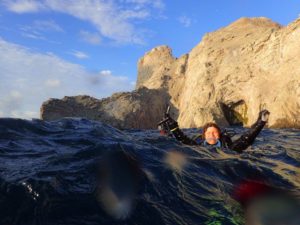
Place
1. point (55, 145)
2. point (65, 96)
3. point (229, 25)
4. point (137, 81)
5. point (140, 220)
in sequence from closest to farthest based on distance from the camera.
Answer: point (140, 220)
point (55, 145)
point (65, 96)
point (229, 25)
point (137, 81)

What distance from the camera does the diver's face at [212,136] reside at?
25.7ft

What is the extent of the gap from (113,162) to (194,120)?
85.1ft

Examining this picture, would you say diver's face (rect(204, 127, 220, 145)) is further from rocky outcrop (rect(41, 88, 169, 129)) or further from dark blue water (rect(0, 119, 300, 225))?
rocky outcrop (rect(41, 88, 169, 129))


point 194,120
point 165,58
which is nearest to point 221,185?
point 194,120

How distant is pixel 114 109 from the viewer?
36.7m

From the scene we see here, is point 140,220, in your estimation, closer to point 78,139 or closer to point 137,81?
point 78,139

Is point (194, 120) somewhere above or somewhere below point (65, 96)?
below

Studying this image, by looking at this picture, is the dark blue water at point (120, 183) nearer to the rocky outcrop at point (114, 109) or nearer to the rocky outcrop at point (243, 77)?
the rocky outcrop at point (243, 77)

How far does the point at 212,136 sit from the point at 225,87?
82.0 ft

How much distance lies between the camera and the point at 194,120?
3038cm

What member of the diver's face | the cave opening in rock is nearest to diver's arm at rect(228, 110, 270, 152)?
the diver's face

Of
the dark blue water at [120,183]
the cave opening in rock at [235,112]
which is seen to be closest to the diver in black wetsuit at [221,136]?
the dark blue water at [120,183]

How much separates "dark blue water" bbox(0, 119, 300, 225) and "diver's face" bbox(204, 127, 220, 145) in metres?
1.23

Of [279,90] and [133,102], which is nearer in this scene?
[279,90]
